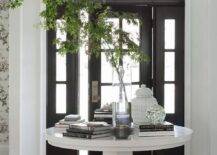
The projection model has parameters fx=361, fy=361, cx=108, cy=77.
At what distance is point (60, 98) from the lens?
15.1 feet

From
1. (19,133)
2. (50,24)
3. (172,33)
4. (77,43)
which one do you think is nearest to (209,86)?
(172,33)

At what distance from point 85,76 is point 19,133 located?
3.60ft

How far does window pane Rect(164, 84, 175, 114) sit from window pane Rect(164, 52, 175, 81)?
0.38ft

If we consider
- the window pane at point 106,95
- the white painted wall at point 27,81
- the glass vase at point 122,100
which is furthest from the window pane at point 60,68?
the glass vase at point 122,100

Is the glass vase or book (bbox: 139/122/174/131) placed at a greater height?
the glass vase

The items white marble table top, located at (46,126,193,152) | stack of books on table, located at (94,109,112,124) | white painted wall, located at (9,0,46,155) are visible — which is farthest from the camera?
white painted wall, located at (9,0,46,155)

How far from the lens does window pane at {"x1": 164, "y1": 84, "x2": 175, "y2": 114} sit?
462 cm

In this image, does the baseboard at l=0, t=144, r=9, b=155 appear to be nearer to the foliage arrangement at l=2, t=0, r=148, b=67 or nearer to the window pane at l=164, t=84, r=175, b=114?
the foliage arrangement at l=2, t=0, r=148, b=67

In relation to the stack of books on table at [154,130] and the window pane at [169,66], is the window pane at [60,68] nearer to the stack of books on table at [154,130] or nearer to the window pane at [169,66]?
the window pane at [169,66]

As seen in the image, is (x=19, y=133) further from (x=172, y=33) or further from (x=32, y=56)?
(x=172, y=33)

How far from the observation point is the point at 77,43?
11.0 feet

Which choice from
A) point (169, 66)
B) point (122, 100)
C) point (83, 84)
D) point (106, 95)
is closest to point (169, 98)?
point (169, 66)

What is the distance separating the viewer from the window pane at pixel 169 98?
4.62m

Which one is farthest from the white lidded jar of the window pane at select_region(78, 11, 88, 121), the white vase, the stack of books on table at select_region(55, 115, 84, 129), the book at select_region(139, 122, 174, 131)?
the window pane at select_region(78, 11, 88, 121)
